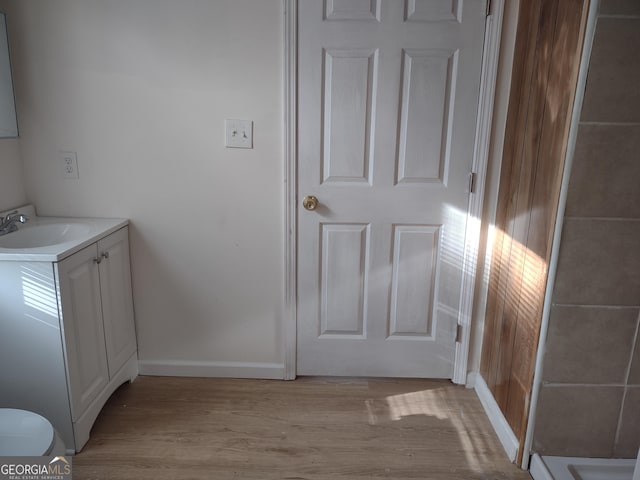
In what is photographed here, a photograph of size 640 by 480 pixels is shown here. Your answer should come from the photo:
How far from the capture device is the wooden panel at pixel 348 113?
2.01 m

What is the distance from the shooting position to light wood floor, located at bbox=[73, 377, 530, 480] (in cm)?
172

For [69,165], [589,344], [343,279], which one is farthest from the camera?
[343,279]

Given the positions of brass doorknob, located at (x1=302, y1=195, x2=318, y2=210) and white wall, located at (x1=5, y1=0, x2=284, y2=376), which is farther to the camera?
brass doorknob, located at (x1=302, y1=195, x2=318, y2=210)

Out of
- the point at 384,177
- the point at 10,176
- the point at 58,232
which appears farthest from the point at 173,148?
the point at 384,177

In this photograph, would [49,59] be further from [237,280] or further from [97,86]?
[237,280]

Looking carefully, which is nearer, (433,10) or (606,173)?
(606,173)

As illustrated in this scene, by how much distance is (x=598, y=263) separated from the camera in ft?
5.07

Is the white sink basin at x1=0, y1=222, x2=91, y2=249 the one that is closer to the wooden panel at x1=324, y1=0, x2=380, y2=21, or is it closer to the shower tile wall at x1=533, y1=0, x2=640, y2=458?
the wooden panel at x1=324, y1=0, x2=380, y2=21

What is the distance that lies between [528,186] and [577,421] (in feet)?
2.99

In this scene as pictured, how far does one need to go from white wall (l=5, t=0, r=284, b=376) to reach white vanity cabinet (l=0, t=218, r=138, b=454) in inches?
11.8

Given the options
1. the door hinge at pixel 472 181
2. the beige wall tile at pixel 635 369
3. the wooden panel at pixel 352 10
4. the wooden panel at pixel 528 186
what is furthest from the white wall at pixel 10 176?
the beige wall tile at pixel 635 369

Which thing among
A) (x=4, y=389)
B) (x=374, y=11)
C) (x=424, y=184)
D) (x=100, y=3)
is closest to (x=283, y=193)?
(x=424, y=184)

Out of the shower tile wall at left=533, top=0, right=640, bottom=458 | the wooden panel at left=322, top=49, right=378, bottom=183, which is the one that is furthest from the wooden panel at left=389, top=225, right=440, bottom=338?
the shower tile wall at left=533, top=0, right=640, bottom=458

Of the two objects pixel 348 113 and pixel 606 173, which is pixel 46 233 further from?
pixel 606 173
